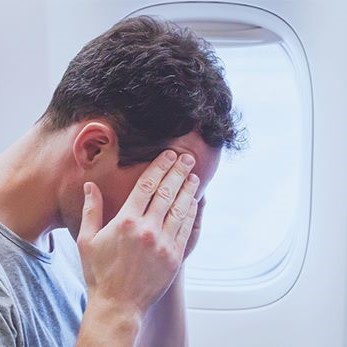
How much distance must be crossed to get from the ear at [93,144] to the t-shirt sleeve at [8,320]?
0.19 metres

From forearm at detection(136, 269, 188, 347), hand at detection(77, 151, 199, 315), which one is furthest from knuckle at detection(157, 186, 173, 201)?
forearm at detection(136, 269, 188, 347)

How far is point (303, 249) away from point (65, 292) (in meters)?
0.62

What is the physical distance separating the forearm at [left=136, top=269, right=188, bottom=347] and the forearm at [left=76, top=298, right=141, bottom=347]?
319 mm

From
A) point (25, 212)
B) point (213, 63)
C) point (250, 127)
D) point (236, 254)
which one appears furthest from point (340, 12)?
point (25, 212)

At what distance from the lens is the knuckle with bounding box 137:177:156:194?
2.84ft

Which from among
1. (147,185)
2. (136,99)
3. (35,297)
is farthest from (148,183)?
(35,297)

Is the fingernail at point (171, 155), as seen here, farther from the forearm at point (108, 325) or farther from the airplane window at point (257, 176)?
the airplane window at point (257, 176)

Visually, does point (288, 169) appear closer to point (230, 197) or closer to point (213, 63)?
point (230, 197)

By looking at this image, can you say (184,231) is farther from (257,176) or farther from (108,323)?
(257,176)

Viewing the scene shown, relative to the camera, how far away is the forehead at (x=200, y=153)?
Answer: 89 cm

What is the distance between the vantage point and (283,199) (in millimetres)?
1512

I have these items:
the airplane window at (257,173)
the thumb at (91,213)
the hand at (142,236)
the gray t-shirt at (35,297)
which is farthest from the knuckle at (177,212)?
the airplane window at (257,173)

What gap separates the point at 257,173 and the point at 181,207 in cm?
68

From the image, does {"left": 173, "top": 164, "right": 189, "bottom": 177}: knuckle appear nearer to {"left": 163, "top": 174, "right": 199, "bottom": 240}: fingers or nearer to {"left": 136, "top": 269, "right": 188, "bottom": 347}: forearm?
{"left": 163, "top": 174, "right": 199, "bottom": 240}: fingers
